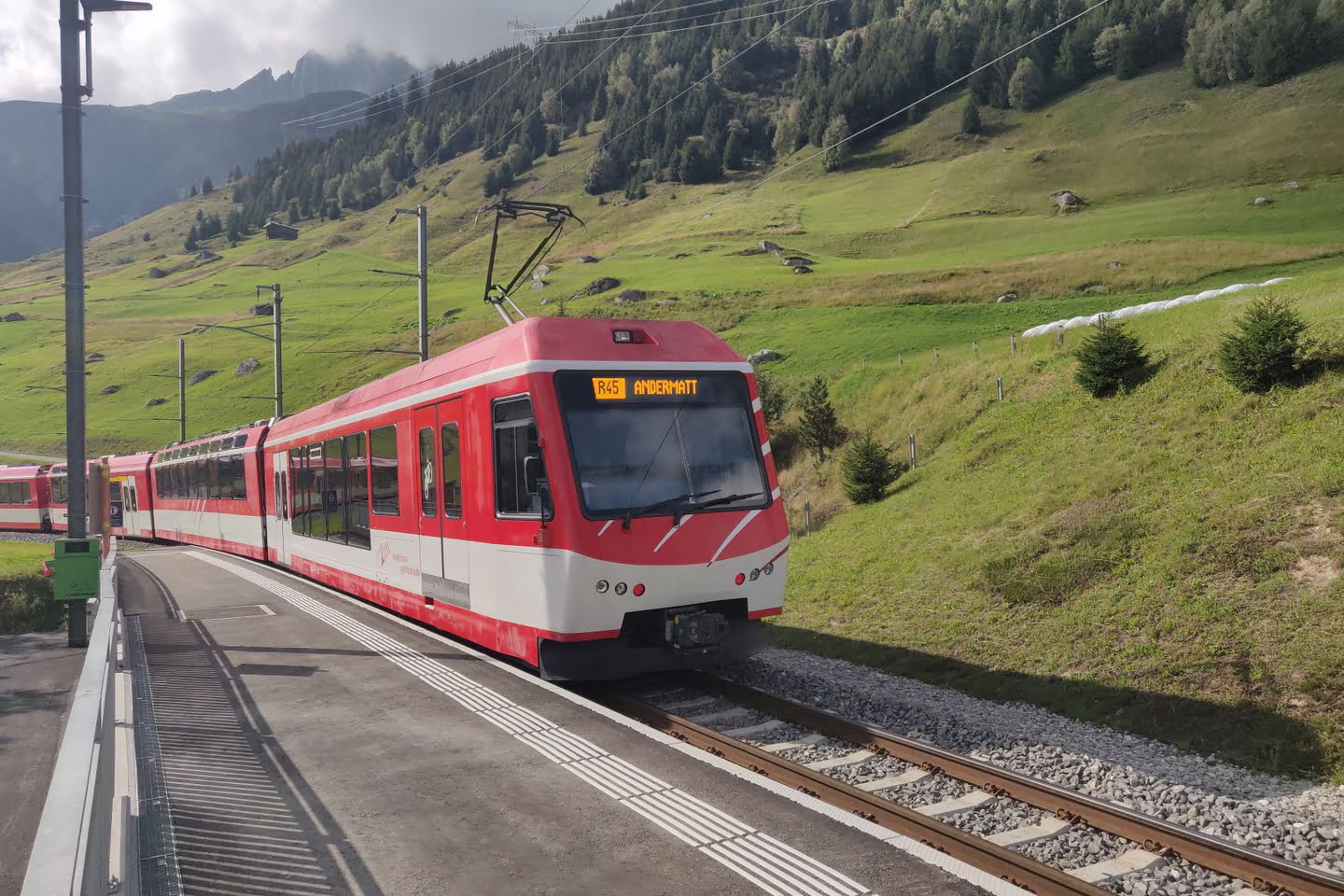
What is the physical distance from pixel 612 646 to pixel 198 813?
424 centimetres

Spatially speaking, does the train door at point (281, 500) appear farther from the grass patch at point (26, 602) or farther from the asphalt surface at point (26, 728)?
the asphalt surface at point (26, 728)

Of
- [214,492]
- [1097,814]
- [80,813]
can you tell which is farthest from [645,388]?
[214,492]

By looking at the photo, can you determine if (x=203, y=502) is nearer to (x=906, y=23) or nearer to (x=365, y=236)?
(x=365, y=236)

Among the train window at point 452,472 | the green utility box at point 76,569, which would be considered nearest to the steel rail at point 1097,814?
the train window at point 452,472

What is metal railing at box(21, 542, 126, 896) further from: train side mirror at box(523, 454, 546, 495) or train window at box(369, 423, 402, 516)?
train window at box(369, 423, 402, 516)

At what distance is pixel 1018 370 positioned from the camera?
2592 centimetres

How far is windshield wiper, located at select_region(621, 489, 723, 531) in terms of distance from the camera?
10141 millimetres

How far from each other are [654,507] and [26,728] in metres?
6.26

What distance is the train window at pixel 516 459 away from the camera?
10320mm

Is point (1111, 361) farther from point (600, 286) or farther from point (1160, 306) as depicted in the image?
point (600, 286)

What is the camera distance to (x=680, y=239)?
380ft

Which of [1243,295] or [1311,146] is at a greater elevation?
[1311,146]

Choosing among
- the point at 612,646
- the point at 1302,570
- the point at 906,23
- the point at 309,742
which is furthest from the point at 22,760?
Result: the point at 906,23

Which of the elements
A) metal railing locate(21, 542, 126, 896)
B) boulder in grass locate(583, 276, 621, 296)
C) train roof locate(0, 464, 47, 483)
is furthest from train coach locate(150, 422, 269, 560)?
boulder in grass locate(583, 276, 621, 296)
